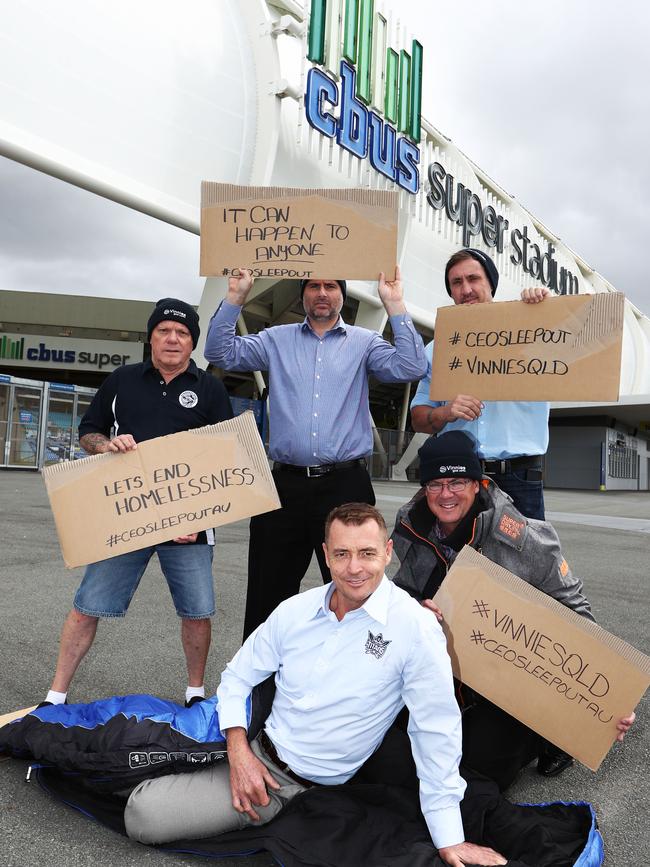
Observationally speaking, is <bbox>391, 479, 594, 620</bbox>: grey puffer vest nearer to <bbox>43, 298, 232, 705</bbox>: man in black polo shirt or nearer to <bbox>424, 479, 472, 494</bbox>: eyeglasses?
<bbox>424, 479, 472, 494</bbox>: eyeglasses

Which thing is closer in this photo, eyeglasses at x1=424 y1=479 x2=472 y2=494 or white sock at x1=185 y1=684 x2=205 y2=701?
eyeglasses at x1=424 y1=479 x2=472 y2=494

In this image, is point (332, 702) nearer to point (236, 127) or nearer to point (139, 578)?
point (139, 578)

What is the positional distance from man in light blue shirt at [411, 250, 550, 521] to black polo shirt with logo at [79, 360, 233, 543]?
3.32ft

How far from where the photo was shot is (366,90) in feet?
64.4

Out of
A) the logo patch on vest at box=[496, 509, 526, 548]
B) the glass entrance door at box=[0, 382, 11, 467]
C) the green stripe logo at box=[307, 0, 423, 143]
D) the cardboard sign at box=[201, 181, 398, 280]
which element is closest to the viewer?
the logo patch on vest at box=[496, 509, 526, 548]

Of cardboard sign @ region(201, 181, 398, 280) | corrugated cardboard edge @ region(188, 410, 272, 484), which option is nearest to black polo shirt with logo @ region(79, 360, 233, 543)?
corrugated cardboard edge @ region(188, 410, 272, 484)

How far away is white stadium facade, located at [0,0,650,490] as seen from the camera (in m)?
13.9

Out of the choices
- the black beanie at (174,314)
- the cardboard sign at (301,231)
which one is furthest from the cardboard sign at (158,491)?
the cardboard sign at (301,231)

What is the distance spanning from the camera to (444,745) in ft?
6.56

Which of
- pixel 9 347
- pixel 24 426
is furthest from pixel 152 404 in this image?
pixel 9 347

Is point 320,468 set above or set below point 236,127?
below

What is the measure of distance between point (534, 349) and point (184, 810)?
2.19 meters

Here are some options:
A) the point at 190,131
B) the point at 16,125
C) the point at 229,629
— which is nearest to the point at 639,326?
the point at 190,131

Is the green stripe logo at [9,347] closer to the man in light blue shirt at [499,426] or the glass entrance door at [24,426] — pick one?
the glass entrance door at [24,426]
